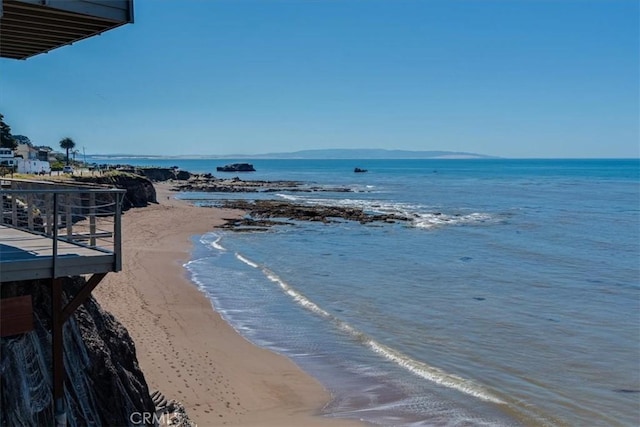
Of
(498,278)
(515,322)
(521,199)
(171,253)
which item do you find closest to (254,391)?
(515,322)

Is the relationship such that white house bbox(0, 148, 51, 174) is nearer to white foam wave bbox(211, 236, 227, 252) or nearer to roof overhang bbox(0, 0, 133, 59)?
white foam wave bbox(211, 236, 227, 252)

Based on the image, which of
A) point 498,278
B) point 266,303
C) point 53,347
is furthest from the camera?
point 498,278

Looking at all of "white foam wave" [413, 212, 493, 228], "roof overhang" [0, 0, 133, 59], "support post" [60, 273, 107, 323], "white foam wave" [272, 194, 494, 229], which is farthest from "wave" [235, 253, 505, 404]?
"white foam wave" [413, 212, 493, 228]

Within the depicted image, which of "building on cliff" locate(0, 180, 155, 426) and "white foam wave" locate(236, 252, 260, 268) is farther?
"white foam wave" locate(236, 252, 260, 268)

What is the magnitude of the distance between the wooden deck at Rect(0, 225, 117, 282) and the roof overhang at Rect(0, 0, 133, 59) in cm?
259

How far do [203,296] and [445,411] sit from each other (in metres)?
10.0

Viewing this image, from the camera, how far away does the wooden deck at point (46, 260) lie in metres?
5.73

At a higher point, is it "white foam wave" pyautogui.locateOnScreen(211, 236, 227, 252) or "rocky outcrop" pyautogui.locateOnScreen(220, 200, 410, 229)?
"rocky outcrop" pyautogui.locateOnScreen(220, 200, 410, 229)

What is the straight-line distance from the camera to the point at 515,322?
16766 mm

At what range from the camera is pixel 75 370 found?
6.59 m

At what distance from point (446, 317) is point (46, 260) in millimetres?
13099

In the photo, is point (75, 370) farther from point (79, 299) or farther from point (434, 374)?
point (434, 374)

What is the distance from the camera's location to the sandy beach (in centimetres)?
1078

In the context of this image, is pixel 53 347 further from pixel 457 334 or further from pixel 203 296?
pixel 203 296
